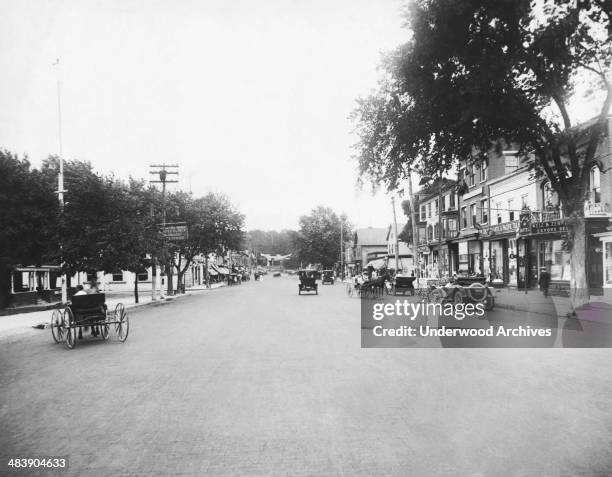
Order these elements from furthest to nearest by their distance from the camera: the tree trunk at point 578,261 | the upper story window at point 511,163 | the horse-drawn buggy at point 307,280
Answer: the horse-drawn buggy at point 307,280 < the upper story window at point 511,163 < the tree trunk at point 578,261

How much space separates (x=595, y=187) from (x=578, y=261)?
37.0 ft

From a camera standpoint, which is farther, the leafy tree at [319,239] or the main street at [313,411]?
the leafy tree at [319,239]

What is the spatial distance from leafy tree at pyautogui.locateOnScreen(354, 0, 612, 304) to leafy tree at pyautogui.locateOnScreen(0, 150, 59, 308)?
57.2ft

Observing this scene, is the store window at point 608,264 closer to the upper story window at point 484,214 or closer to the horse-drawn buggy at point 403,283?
the horse-drawn buggy at point 403,283

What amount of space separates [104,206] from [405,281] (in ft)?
55.8

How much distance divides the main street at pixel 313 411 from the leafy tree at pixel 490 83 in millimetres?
7702

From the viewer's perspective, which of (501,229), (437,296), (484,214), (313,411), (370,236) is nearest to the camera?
(313,411)

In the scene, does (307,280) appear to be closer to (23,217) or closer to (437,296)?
→ (437,296)

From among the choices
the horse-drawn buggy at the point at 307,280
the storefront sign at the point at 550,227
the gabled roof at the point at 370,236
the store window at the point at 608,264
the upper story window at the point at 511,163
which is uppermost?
→ the upper story window at the point at 511,163

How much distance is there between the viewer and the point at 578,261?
56.8ft

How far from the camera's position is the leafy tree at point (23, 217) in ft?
86.4

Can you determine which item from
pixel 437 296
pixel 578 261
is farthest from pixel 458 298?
pixel 578 261

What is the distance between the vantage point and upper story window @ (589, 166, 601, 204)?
26.3 m

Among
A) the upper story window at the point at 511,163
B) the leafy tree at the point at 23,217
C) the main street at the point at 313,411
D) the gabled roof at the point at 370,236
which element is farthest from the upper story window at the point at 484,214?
the gabled roof at the point at 370,236
